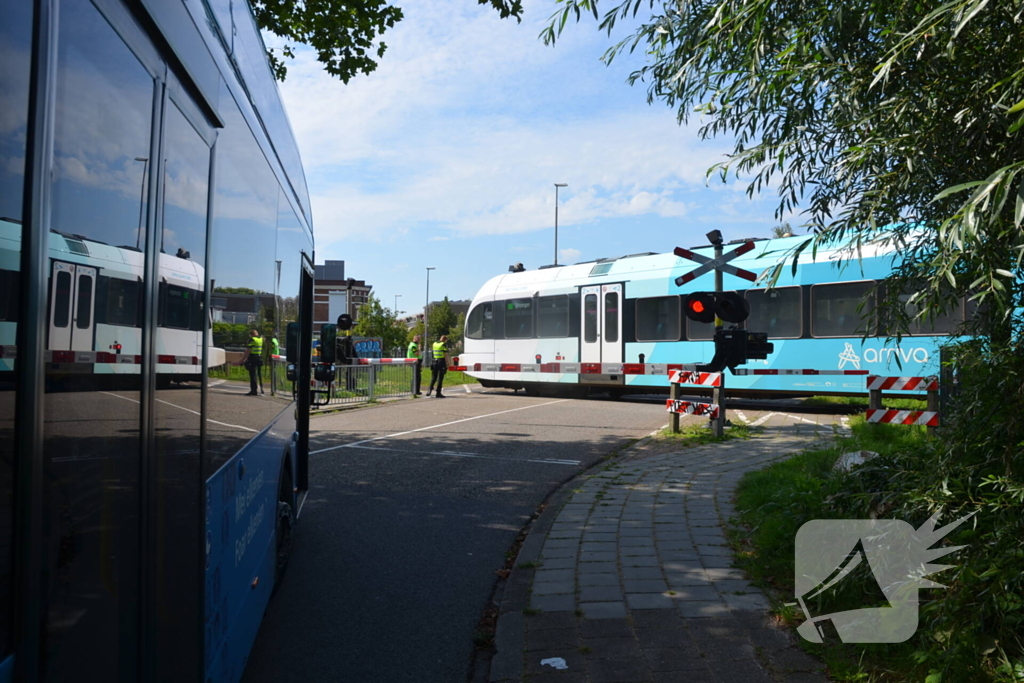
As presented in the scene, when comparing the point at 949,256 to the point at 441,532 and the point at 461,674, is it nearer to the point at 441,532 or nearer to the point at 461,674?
the point at 461,674

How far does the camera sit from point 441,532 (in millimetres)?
6738

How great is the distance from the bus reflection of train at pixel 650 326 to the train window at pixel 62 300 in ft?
40.0

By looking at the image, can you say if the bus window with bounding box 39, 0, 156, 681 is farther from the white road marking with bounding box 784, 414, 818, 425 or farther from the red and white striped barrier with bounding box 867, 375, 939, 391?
the white road marking with bounding box 784, 414, 818, 425

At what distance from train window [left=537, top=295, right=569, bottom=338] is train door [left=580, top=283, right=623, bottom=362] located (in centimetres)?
62

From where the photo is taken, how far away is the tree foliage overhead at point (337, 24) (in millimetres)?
9914

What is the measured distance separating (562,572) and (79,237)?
14.1ft

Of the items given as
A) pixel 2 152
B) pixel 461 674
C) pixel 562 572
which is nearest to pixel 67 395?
pixel 2 152

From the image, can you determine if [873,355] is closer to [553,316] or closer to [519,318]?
[553,316]

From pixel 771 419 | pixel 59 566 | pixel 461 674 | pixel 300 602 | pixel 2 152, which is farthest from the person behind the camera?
Answer: pixel 771 419

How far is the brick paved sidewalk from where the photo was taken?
3781 millimetres

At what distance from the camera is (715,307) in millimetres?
9664

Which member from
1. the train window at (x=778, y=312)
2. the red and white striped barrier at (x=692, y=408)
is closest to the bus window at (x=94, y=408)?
the red and white striped barrier at (x=692, y=408)

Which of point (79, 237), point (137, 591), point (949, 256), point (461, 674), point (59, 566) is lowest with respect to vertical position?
point (461, 674)

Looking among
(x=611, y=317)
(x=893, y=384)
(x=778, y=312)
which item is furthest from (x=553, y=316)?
(x=893, y=384)
